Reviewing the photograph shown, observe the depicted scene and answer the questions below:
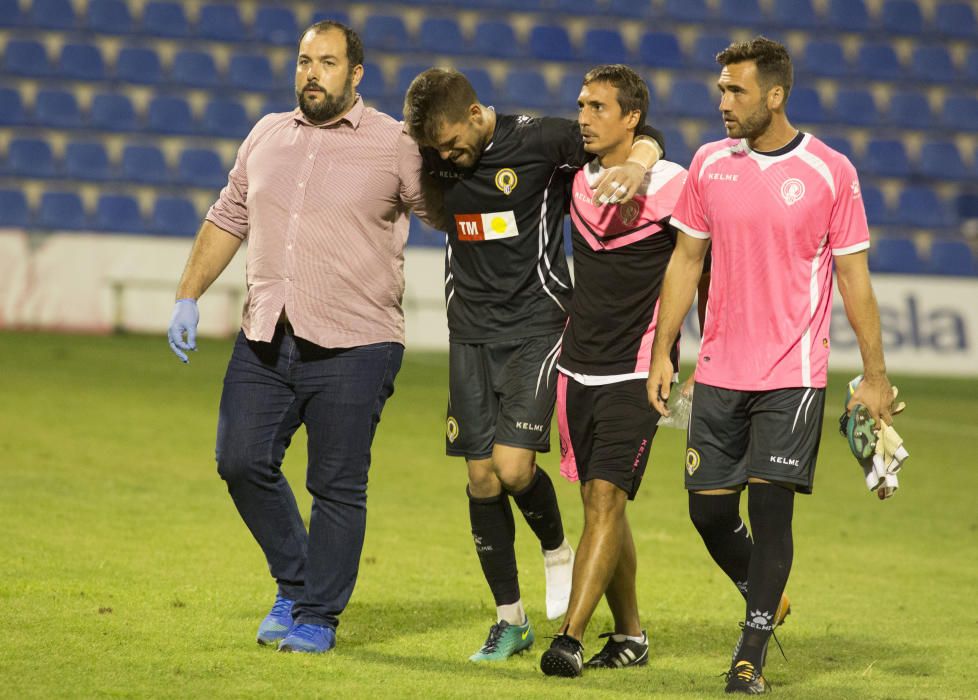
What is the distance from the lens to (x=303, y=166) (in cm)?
548

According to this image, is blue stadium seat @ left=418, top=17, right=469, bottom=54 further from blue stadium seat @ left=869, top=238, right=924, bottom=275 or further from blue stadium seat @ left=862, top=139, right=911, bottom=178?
blue stadium seat @ left=869, top=238, right=924, bottom=275

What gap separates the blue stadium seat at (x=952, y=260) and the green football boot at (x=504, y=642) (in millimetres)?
17060

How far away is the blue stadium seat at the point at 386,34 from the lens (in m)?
22.0

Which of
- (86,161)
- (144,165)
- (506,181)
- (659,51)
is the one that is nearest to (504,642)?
(506,181)

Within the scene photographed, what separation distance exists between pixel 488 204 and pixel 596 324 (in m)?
0.60

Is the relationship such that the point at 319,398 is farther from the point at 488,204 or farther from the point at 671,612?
the point at 671,612

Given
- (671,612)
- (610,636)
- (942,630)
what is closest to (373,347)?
(610,636)

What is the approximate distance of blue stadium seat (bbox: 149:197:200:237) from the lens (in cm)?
1970

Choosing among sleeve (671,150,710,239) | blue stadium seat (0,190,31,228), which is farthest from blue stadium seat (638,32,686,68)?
sleeve (671,150,710,239)

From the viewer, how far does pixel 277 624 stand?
18.0ft

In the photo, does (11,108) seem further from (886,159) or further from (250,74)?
(886,159)

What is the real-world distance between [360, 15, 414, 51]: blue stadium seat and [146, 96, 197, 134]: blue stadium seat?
9.38ft

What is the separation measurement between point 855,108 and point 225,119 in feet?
32.3

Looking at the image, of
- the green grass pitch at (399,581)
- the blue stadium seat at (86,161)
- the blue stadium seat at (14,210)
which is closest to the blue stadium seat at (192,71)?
the blue stadium seat at (86,161)
